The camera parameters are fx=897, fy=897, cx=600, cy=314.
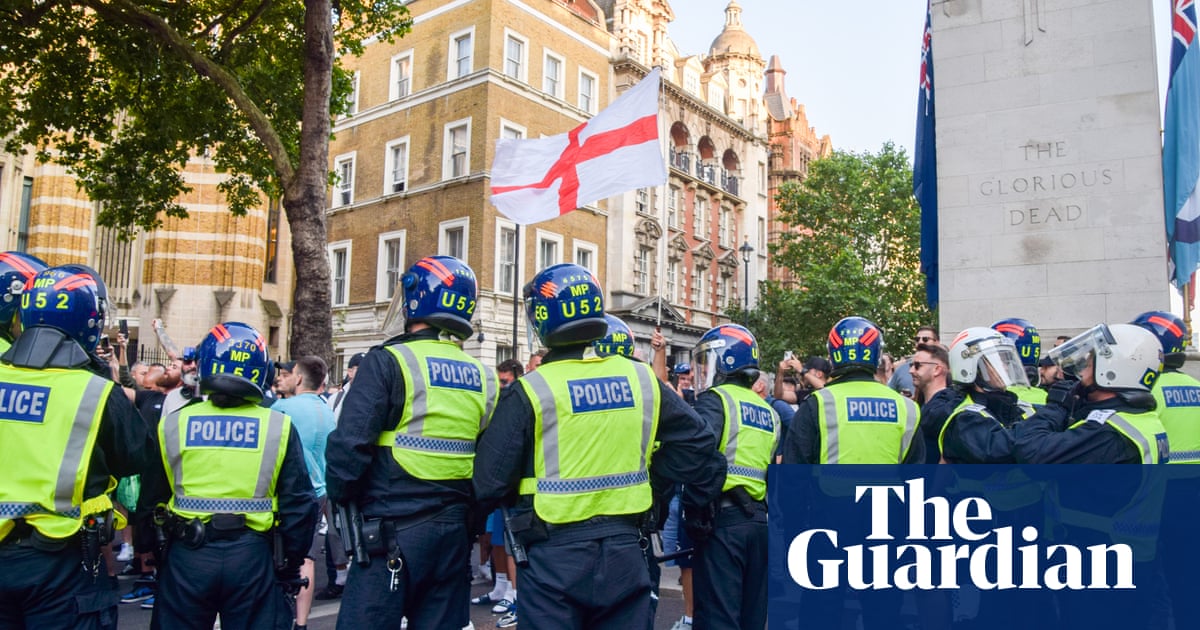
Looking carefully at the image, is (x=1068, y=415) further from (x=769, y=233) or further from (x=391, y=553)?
(x=769, y=233)

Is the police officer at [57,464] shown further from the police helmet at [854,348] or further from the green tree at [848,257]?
the green tree at [848,257]

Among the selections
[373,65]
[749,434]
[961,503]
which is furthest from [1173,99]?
[373,65]

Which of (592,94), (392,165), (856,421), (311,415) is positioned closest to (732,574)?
(856,421)

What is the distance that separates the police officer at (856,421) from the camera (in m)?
5.09

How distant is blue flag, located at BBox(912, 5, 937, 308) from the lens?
11.2 meters

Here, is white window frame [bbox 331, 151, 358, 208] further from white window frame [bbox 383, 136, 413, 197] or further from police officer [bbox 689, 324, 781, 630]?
police officer [bbox 689, 324, 781, 630]

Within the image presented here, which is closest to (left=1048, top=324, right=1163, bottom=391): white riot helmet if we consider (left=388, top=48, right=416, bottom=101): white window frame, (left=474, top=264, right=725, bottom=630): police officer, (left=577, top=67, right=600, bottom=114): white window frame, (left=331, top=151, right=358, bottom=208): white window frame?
(left=474, top=264, right=725, bottom=630): police officer

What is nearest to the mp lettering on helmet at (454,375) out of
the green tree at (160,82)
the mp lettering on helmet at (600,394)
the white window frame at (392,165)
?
the mp lettering on helmet at (600,394)

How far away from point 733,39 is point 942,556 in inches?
1866

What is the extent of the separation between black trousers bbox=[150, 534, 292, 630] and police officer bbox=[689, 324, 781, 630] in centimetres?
225

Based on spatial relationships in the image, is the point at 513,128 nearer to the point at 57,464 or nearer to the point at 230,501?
the point at 230,501

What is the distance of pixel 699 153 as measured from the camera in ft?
140

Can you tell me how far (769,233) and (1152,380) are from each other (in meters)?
51.1

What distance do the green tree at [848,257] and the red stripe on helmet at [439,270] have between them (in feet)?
121
